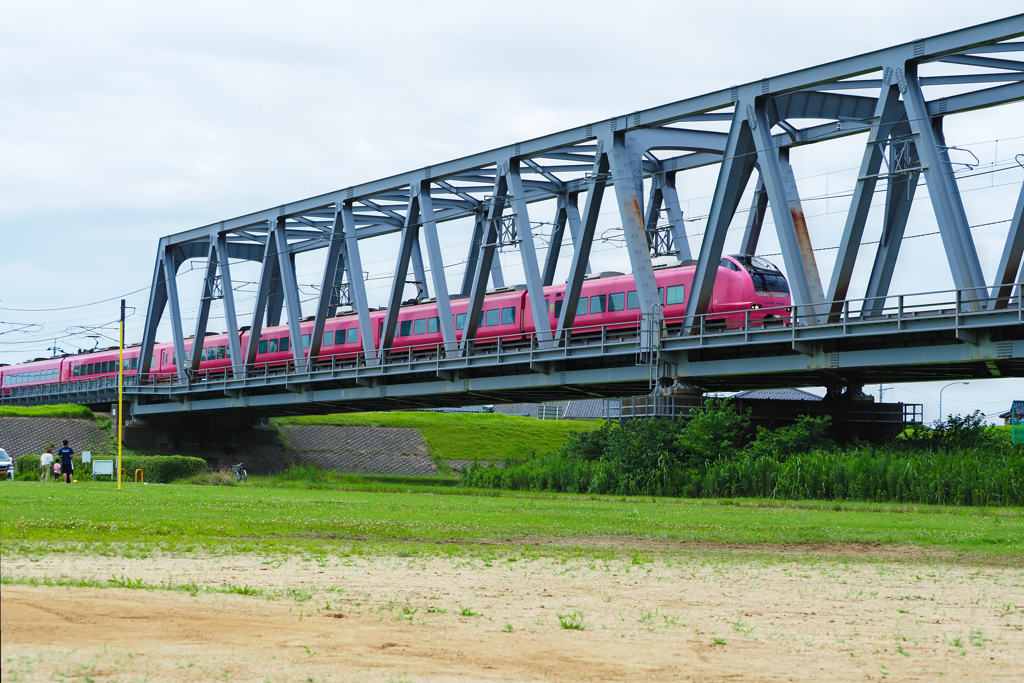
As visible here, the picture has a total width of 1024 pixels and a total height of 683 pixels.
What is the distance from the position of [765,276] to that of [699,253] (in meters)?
4.80

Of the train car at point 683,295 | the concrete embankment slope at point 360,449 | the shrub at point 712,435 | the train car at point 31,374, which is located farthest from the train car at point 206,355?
the shrub at point 712,435

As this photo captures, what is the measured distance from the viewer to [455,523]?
19578 mm

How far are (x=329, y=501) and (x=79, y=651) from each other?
20.0 meters

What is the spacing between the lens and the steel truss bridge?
31766 millimetres

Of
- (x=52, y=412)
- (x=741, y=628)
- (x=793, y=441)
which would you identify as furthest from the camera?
(x=52, y=412)

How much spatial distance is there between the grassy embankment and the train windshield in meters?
45.2

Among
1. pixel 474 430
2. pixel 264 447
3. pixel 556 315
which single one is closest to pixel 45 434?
pixel 264 447

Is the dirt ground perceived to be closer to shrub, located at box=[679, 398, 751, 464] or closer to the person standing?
shrub, located at box=[679, 398, 751, 464]

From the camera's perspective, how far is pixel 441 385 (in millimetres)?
47938

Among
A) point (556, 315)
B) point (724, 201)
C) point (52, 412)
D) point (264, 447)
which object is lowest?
point (264, 447)

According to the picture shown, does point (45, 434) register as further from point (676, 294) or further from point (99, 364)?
point (676, 294)

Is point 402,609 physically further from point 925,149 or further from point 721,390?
point 721,390

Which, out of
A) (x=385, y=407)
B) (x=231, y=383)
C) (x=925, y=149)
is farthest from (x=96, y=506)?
(x=231, y=383)

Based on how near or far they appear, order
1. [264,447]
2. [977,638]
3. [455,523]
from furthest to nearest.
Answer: [264,447] < [455,523] < [977,638]
